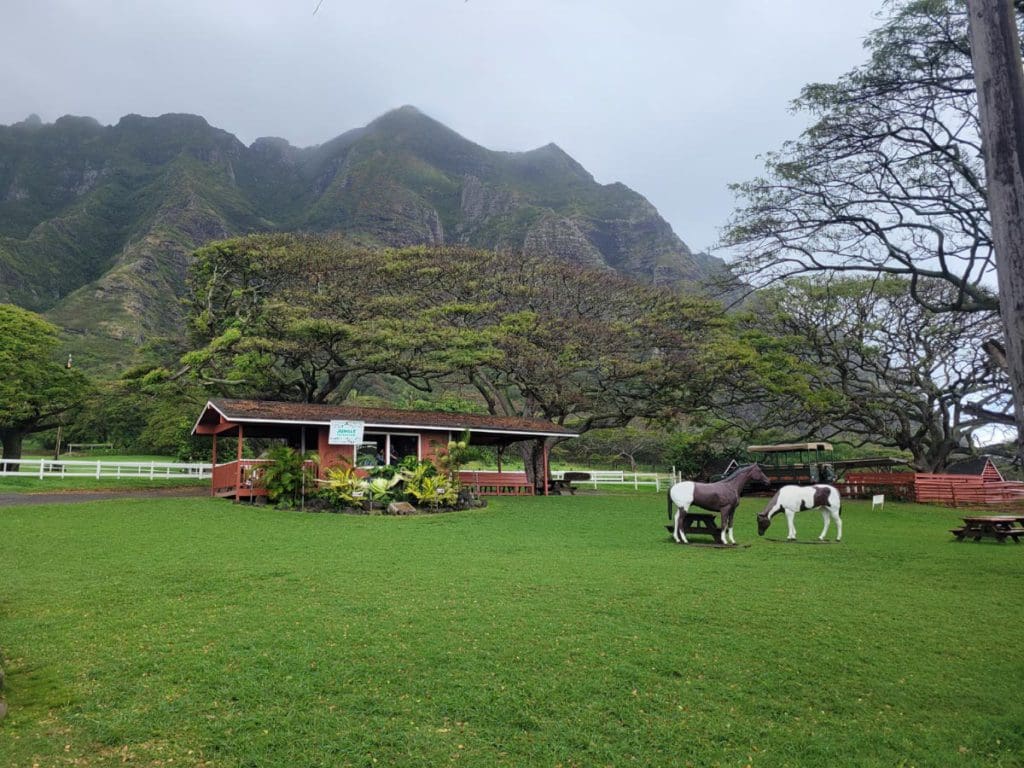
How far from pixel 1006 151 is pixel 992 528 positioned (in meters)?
12.4

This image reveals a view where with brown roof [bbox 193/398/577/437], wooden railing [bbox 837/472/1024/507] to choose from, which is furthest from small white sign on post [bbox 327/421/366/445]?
wooden railing [bbox 837/472/1024/507]

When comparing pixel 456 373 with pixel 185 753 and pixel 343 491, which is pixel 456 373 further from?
pixel 185 753

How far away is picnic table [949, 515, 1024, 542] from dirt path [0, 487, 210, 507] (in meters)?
19.6

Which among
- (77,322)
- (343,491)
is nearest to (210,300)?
(343,491)

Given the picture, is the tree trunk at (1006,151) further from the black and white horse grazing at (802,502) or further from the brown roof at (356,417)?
the brown roof at (356,417)

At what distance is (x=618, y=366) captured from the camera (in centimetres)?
2612

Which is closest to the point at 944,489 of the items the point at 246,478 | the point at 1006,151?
the point at 246,478

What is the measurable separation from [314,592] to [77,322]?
58703 millimetres

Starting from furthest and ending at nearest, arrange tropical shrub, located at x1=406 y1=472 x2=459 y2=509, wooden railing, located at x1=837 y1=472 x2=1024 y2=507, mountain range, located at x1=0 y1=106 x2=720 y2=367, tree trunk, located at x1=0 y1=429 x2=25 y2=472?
mountain range, located at x1=0 y1=106 x2=720 y2=367 < tree trunk, located at x1=0 y1=429 x2=25 y2=472 < wooden railing, located at x1=837 y1=472 x2=1024 y2=507 < tropical shrub, located at x1=406 y1=472 x2=459 y2=509

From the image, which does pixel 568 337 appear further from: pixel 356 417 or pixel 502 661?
pixel 502 661

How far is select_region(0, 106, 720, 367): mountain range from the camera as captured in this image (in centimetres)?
6562

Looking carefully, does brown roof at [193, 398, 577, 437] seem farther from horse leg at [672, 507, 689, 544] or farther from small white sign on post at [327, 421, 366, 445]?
horse leg at [672, 507, 689, 544]

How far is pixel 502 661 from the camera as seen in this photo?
495 centimetres

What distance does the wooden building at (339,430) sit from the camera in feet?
60.6
